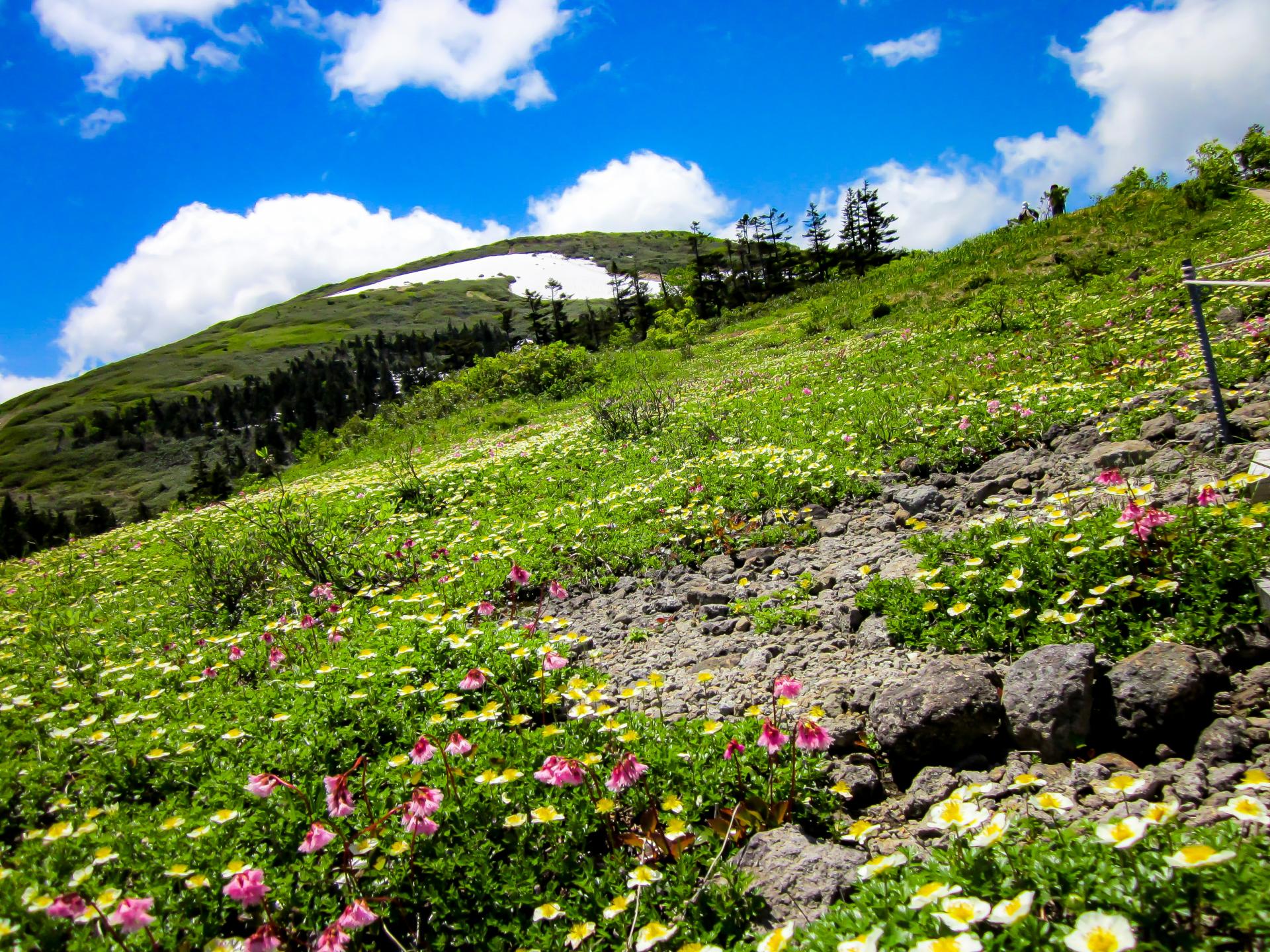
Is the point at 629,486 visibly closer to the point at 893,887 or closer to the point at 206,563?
the point at 206,563

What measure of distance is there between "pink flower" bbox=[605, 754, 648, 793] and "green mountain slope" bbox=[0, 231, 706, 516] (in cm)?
4165

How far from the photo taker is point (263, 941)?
1.96 meters

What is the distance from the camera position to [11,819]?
3240 millimetres

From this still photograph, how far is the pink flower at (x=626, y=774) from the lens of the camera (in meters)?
2.59

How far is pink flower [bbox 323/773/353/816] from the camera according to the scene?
7.77 ft

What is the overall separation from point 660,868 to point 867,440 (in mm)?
6678

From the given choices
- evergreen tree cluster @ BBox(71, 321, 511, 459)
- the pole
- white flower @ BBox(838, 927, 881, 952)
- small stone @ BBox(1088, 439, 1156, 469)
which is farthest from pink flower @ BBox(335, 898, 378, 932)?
evergreen tree cluster @ BBox(71, 321, 511, 459)

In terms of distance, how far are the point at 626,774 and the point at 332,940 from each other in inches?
46.4

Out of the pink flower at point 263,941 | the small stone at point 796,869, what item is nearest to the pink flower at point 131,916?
the pink flower at point 263,941

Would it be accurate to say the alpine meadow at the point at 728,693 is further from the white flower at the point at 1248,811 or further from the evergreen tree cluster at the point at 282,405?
the evergreen tree cluster at the point at 282,405

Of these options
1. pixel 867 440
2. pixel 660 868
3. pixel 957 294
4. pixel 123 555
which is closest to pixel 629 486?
pixel 867 440

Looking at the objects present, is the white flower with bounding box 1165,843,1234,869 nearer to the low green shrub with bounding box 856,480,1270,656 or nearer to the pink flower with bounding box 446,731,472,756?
the low green shrub with bounding box 856,480,1270,656

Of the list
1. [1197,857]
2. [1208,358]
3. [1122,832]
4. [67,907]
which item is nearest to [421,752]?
[67,907]

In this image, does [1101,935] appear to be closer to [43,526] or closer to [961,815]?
[961,815]
